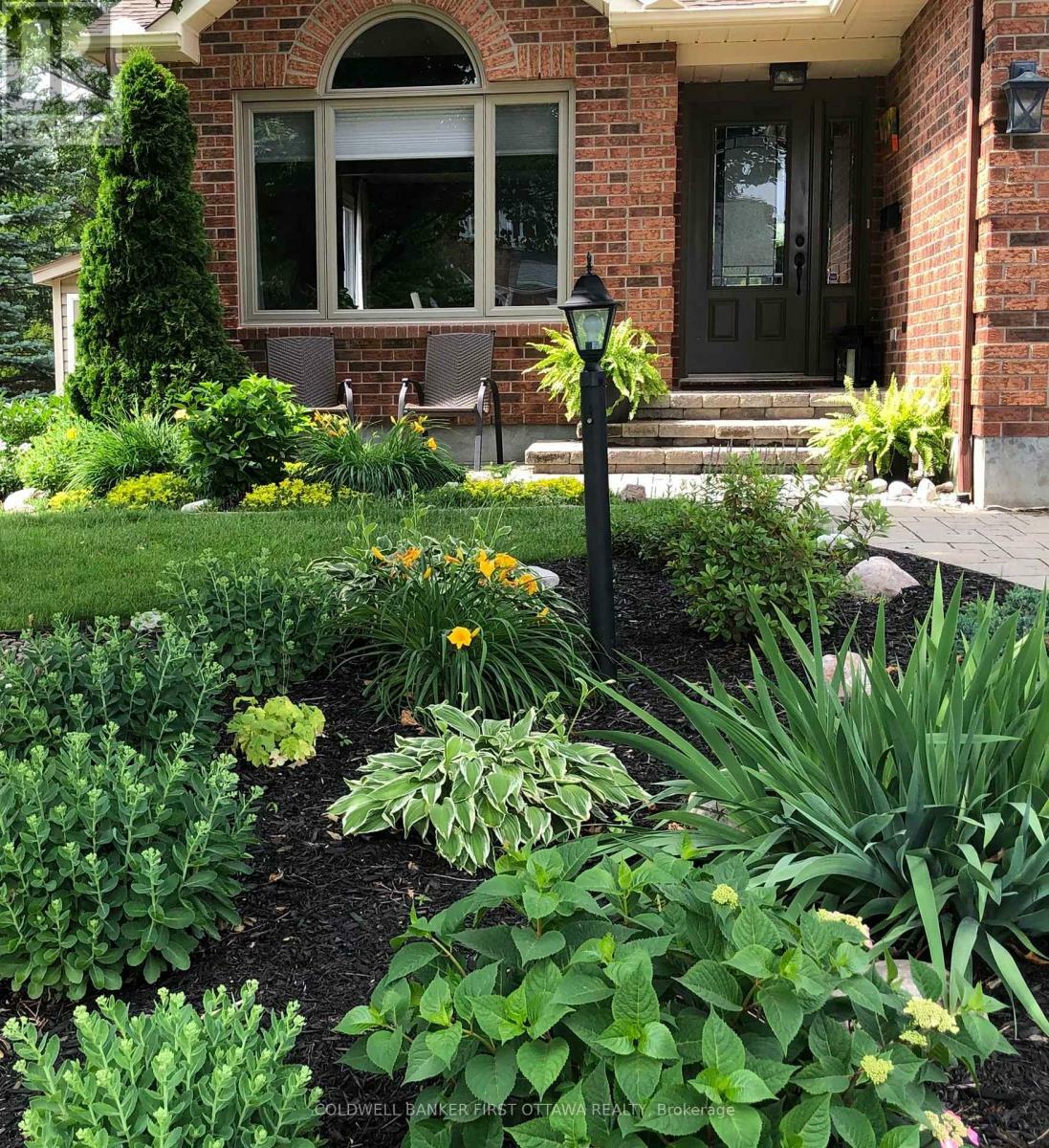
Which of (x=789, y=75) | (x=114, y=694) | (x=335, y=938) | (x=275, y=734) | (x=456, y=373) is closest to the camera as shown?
(x=335, y=938)

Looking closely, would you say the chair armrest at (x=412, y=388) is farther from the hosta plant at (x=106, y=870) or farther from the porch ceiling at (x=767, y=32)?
the hosta plant at (x=106, y=870)

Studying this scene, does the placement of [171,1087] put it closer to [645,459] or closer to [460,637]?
[460,637]

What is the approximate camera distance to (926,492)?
7320 mm

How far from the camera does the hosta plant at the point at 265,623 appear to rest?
10.4ft

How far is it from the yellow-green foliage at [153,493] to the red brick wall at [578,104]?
2.90 m

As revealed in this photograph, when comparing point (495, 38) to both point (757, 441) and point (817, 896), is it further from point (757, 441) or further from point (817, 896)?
point (817, 896)

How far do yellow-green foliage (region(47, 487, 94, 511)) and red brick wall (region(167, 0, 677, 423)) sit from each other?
Result: 2948 millimetres

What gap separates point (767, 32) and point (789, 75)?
0.69 m

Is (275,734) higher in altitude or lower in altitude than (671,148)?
lower

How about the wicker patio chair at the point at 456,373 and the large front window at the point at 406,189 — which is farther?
the large front window at the point at 406,189

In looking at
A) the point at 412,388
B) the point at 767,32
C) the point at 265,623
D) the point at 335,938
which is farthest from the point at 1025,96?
the point at 335,938

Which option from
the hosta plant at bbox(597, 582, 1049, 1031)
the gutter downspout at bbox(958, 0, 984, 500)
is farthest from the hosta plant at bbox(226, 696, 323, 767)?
the gutter downspout at bbox(958, 0, 984, 500)

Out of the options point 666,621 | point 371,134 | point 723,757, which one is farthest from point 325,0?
point 723,757

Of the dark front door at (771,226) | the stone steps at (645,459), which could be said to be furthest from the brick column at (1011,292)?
the dark front door at (771,226)
